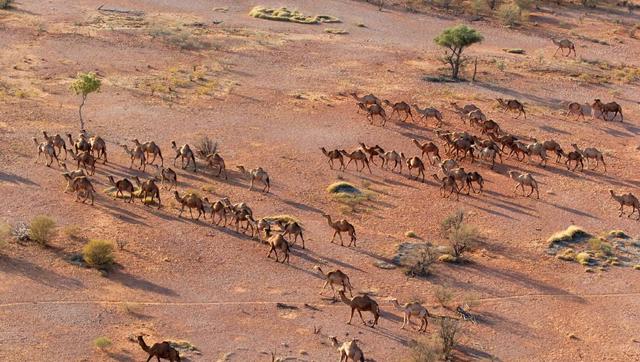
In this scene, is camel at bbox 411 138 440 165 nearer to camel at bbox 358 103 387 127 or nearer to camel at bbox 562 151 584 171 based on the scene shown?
camel at bbox 358 103 387 127

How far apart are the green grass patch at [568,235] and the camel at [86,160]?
18.9 meters

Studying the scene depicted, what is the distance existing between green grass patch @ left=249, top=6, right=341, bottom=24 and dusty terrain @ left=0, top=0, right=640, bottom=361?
1388mm

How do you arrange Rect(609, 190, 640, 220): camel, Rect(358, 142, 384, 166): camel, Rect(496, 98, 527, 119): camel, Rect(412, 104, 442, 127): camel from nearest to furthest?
Rect(609, 190, 640, 220): camel, Rect(358, 142, 384, 166): camel, Rect(412, 104, 442, 127): camel, Rect(496, 98, 527, 119): camel

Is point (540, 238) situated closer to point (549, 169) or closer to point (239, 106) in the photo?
point (549, 169)

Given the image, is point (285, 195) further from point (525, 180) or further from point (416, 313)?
point (416, 313)

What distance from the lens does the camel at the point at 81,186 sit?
34531mm

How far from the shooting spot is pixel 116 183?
1394 inches

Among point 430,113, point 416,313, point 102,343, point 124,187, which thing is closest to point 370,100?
point 430,113

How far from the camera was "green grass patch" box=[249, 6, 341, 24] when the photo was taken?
71312 mm

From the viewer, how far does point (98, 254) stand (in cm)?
2950

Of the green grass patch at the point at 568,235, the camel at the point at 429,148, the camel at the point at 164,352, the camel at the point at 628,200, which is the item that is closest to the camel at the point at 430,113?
the camel at the point at 429,148

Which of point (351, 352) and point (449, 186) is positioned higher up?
point (449, 186)

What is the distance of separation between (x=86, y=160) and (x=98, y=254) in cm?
949

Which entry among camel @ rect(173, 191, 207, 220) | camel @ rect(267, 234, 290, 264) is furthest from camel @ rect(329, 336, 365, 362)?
camel @ rect(173, 191, 207, 220)
